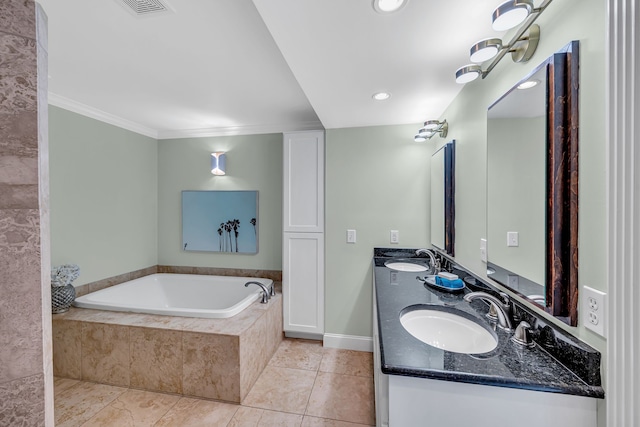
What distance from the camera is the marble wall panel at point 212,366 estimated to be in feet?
6.41

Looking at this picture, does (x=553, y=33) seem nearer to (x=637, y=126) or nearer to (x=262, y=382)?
(x=637, y=126)

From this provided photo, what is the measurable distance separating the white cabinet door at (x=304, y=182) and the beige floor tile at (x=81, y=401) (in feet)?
6.38

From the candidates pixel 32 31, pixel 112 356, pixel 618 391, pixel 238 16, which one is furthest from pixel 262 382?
pixel 238 16

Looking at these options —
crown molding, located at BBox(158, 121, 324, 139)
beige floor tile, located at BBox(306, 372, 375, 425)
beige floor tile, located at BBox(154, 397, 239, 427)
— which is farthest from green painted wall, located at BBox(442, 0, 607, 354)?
crown molding, located at BBox(158, 121, 324, 139)

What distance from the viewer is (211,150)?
3.46m

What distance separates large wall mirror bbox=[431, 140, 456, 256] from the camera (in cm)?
200

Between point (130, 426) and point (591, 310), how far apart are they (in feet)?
8.34

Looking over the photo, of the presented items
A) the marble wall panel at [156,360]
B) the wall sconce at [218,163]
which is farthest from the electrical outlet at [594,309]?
the wall sconce at [218,163]

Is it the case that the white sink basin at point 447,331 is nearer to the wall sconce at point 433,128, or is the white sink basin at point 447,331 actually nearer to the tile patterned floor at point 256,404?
the tile patterned floor at point 256,404

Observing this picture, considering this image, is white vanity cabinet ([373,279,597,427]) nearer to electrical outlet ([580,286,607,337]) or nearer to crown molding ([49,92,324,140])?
electrical outlet ([580,286,607,337])

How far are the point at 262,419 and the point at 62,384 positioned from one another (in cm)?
172

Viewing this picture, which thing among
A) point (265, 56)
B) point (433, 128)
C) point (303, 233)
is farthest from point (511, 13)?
point (303, 233)

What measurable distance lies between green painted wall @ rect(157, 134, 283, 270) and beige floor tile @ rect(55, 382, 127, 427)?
156cm

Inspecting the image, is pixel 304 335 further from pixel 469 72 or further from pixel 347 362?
pixel 469 72
